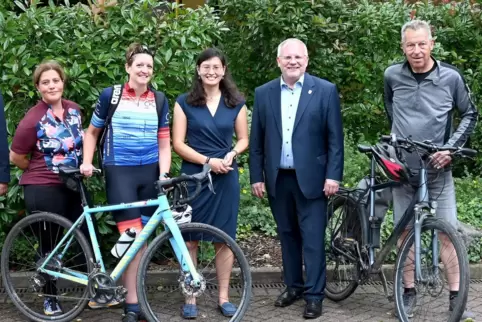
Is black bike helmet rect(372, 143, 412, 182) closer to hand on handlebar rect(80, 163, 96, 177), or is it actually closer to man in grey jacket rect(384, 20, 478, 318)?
man in grey jacket rect(384, 20, 478, 318)

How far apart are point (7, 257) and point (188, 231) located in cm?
145

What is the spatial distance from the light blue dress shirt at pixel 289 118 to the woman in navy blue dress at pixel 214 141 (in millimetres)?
298

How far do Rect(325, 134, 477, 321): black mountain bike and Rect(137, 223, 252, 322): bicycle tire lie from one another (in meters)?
1.03

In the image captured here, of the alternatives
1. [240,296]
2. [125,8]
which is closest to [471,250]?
[240,296]

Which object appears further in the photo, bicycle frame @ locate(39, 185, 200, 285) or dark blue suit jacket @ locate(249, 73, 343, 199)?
dark blue suit jacket @ locate(249, 73, 343, 199)

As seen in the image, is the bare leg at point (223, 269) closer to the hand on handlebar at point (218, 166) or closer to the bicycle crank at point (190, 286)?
the bicycle crank at point (190, 286)

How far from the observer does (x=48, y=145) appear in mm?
5602

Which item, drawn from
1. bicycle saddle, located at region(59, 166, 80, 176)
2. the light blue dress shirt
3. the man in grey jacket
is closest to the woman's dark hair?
the light blue dress shirt

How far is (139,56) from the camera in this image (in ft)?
18.0


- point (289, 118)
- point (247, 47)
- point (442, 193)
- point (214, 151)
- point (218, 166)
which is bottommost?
point (442, 193)

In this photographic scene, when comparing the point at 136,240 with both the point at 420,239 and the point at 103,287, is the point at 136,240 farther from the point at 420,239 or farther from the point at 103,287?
the point at 420,239

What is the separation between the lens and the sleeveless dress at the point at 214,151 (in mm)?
5766

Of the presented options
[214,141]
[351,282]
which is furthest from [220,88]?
[351,282]

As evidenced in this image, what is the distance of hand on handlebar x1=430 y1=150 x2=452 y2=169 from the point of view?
541 centimetres
